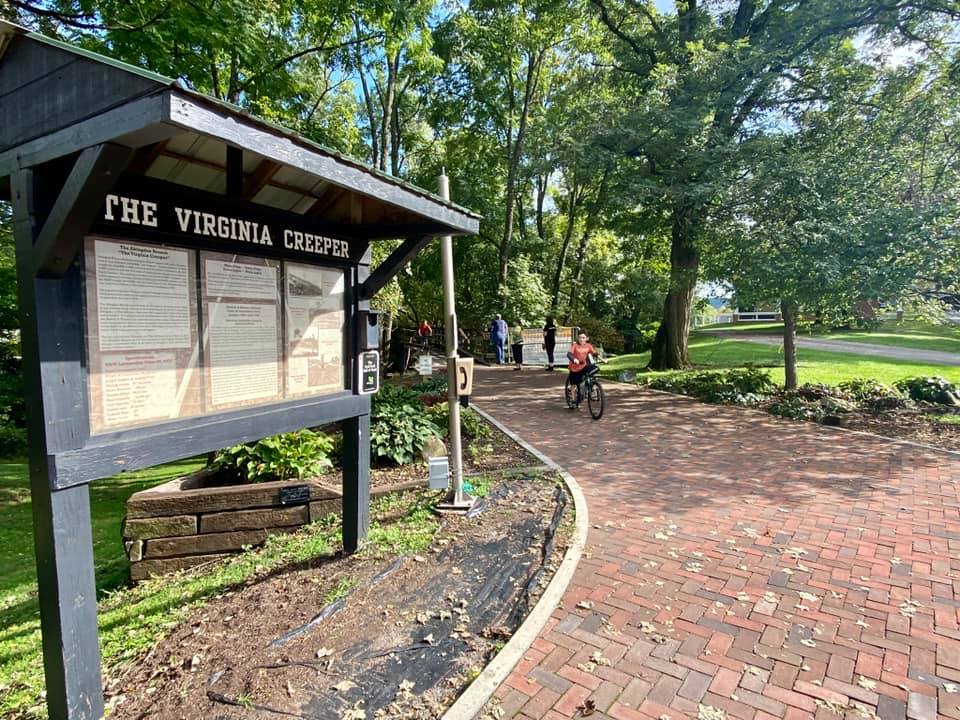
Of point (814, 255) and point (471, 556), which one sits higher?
point (814, 255)

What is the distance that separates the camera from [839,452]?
284 inches

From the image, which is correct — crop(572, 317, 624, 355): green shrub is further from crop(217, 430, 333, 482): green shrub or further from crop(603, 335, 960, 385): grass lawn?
crop(217, 430, 333, 482): green shrub

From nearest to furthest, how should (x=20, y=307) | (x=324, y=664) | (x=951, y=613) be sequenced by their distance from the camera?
(x=20, y=307)
(x=324, y=664)
(x=951, y=613)

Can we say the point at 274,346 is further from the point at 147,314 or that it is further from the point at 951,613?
the point at 951,613

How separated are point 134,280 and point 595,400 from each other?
26.8 ft

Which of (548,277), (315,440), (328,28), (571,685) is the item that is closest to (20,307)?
(571,685)

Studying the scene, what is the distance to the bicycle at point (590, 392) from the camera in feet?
31.5

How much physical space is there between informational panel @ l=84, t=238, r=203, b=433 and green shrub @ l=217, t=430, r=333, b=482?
88.0 inches

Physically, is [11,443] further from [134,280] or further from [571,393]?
[134,280]

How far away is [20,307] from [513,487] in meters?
4.55

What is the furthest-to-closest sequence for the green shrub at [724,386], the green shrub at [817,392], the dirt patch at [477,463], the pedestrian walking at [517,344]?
the pedestrian walking at [517,344], the green shrub at [724,386], the green shrub at [817,392], the dirt patch at [477,463]

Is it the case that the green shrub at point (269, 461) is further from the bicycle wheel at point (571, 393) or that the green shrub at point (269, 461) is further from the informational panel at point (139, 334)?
the bicycle wheel at point (571, 393)

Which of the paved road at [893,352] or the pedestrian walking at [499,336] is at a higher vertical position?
the pedestrian walking at [499,336]

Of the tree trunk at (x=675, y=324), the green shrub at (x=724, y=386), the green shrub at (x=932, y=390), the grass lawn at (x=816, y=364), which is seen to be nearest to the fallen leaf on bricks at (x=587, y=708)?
the green shrub at (x=724, y=386)
